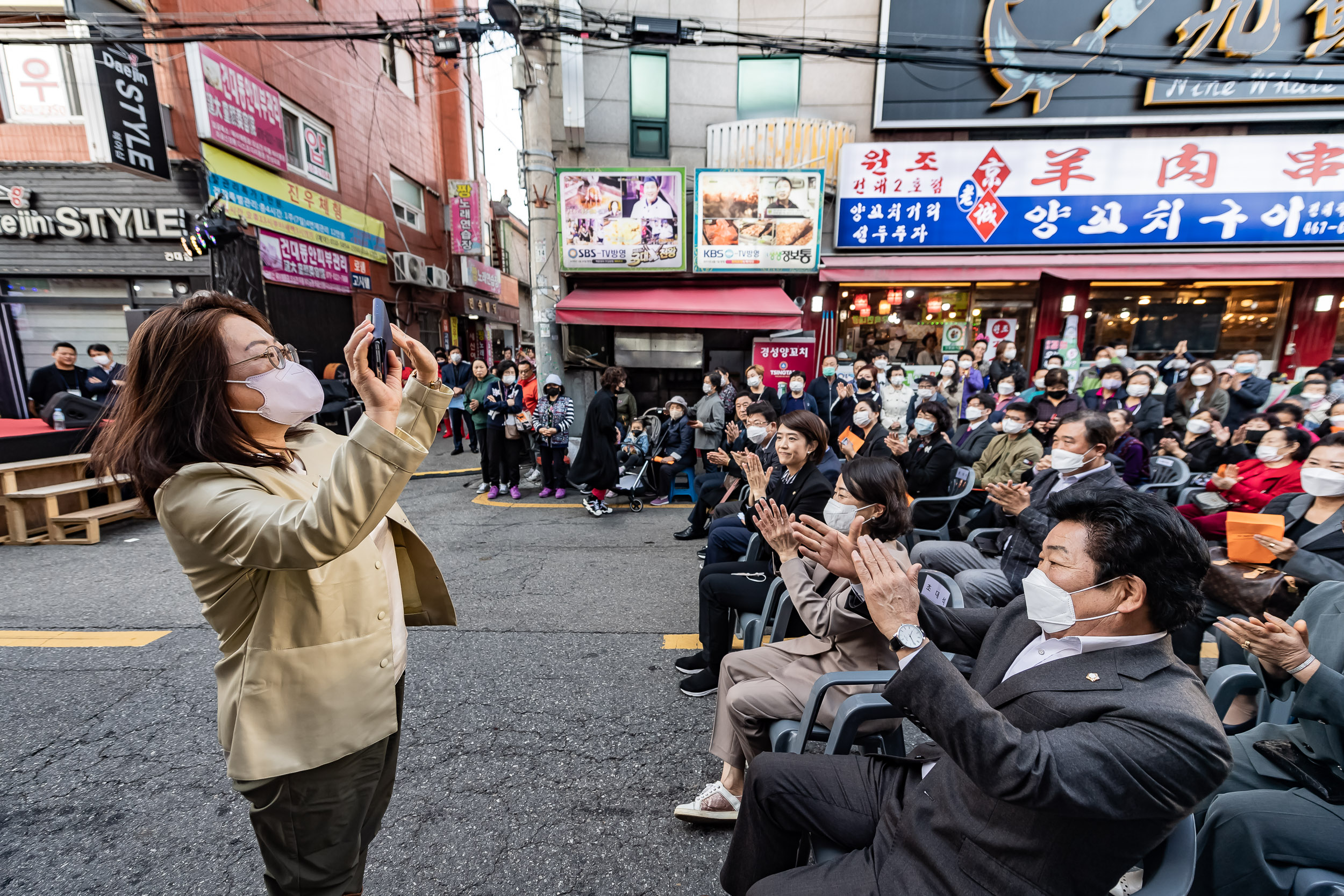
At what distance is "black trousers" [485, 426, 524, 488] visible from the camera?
720 centimetres

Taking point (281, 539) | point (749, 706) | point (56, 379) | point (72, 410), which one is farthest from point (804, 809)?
point (56, 379)

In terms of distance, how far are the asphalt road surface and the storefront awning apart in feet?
26.0

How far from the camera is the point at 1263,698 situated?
212 cm

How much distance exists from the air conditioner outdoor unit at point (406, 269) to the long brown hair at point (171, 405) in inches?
585

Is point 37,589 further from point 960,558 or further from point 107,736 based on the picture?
point 960,558

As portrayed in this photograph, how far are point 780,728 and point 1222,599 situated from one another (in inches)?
89.7

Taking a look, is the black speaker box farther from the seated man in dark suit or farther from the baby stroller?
the seated man in dark suit

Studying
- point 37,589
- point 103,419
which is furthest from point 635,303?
point 103,419

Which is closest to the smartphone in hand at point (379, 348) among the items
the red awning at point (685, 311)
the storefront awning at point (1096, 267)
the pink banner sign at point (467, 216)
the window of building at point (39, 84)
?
the red awning at point (685, 311)

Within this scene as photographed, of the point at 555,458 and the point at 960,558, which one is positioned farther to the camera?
the point at 555,458

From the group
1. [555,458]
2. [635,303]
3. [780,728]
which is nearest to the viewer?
[780,728]

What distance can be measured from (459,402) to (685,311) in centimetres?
463

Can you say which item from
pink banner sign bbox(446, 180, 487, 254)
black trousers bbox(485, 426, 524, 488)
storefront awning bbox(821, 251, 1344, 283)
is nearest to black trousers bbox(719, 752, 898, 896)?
black trousers bbox(485, 426, 524, 488)

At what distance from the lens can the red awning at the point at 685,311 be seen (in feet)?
30.2
